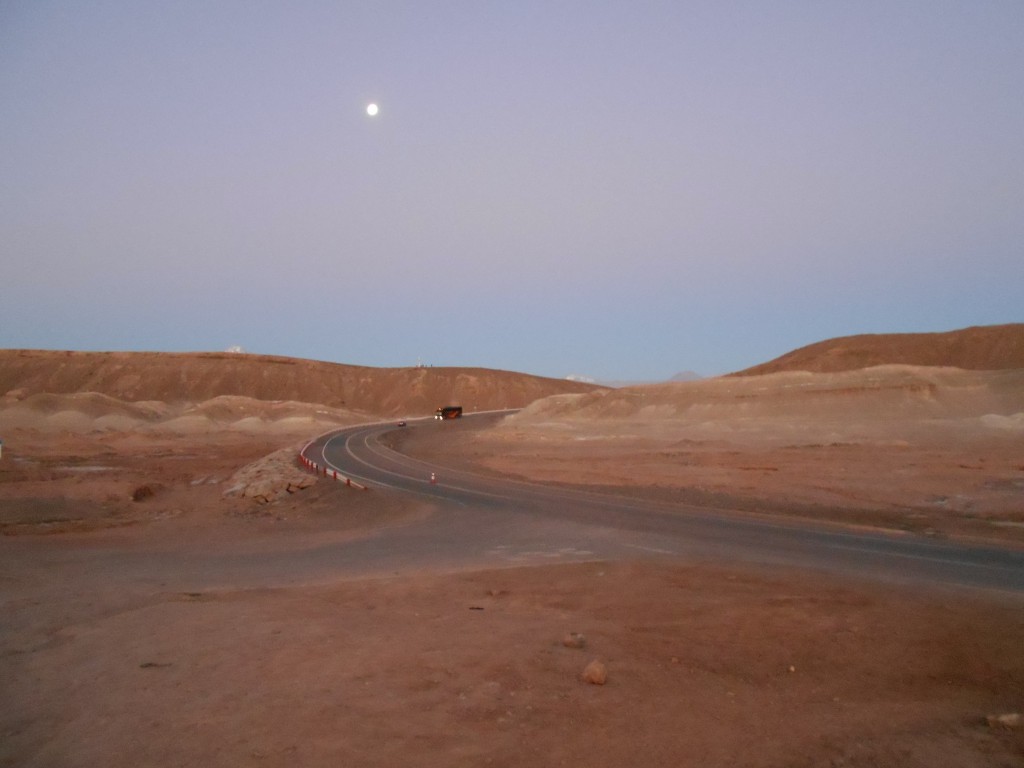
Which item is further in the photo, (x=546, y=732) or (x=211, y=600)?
(x=211, y=600)

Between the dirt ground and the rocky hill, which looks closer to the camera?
the dirt ground

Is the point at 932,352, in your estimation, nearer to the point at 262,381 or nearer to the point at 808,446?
the point at 808,446

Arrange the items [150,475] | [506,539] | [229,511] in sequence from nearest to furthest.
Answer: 1. [506,539]
2. [229,511]
3. [150,475]

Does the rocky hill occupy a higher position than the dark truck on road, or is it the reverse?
the rocky hill

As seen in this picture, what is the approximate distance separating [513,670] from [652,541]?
10382 millimetres

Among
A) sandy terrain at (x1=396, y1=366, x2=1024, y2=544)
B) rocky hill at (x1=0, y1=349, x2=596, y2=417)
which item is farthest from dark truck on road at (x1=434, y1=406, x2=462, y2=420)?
rocky hill at (x1=0, y1=349, x2=596, y2=417)

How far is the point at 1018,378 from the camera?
195ft

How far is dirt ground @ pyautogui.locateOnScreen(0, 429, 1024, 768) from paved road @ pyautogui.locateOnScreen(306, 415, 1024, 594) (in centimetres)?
139

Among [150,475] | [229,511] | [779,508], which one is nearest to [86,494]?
[229,511]

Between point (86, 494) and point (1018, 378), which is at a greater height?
point (1018, 378)

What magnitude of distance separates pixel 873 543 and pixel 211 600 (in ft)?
41.6

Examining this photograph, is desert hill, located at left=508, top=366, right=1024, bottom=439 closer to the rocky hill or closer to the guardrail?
the guardrail

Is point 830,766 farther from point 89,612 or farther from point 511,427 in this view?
point 511,427

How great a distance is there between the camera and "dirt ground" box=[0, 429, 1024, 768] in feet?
22.8
